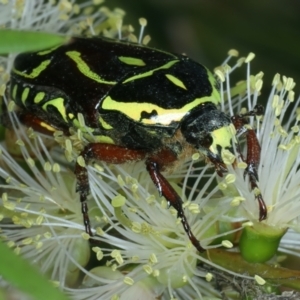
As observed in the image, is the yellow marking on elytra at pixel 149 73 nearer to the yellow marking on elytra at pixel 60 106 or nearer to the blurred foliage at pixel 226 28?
the yellow marking on elytra at pixel 60 106

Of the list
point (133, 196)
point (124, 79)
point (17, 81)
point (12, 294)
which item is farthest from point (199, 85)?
point (12, 294)

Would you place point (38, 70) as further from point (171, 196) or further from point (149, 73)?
point (171, 196)

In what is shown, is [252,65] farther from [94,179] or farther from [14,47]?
[14,47]

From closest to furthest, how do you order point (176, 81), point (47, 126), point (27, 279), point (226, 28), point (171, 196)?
point (27, 279), point (171, 196), point (176, 81), point (47, 126), point (226, 28)

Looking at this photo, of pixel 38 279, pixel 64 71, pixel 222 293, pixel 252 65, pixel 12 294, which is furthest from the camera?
pixel 252 65

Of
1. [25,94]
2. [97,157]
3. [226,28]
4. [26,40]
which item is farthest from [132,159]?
[226,28]

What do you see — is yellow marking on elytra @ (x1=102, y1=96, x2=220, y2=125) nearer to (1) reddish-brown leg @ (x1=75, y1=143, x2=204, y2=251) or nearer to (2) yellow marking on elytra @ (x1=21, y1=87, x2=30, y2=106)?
(1) reddish-brown leg @ (x1=75, y1=143, x2=204, y2=251)

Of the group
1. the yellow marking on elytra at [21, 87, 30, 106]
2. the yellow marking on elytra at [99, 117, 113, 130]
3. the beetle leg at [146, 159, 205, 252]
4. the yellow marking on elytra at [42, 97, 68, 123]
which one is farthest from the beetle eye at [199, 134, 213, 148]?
the yellow marking on elytra at [21, 87, 30, 106]
